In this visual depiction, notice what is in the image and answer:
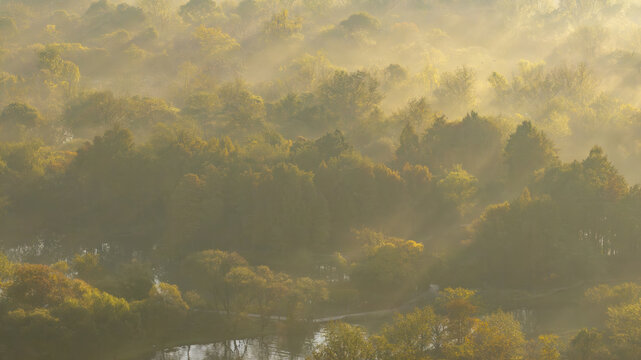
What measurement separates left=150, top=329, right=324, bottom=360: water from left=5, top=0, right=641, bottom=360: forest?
309 millimetres

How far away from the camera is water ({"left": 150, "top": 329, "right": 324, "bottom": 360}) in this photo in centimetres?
6444

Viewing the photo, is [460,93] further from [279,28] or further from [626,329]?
[626,329]

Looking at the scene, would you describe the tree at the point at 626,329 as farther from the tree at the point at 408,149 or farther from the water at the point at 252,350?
the tree at the point at 408,149

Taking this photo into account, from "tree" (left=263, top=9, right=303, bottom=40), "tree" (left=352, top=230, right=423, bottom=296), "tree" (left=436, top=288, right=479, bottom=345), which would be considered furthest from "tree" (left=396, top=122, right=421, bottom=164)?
"tree" (left=263, top=9, right=303, bottom=40)

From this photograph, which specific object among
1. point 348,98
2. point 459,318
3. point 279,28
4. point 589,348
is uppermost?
point 279,28

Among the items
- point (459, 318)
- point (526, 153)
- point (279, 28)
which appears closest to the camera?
point (459, 318)

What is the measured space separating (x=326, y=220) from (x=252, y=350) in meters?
26.6

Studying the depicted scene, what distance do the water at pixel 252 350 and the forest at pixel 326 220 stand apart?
309mm

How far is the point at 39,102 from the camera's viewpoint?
144 meters

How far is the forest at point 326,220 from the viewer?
6134cm

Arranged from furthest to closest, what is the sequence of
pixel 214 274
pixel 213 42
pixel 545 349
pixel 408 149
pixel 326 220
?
pixel 213 42 < pixel 408 149 < pixel 326 220 < pixel 214 274 < pixel 545 349

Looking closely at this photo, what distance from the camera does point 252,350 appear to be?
6575cm

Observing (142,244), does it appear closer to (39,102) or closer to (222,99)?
(222,99)

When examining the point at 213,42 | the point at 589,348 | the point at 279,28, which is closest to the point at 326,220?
the point at 589,348
